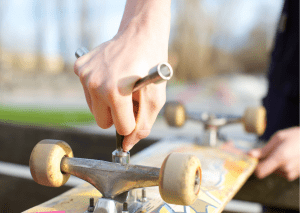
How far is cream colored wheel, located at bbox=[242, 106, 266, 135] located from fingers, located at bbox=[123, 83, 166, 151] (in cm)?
80

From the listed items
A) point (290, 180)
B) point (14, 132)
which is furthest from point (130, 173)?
point (14, 132)

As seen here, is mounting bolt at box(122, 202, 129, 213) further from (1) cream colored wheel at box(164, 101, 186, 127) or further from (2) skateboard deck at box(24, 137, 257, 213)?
(1) cream colored wheel at box(164, 101, 186, 127)

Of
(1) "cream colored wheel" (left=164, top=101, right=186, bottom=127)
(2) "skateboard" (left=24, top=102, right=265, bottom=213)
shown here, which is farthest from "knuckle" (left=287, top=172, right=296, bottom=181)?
(1) "cream colored wheel" (left=164, top=101, right=186, bottom=127)

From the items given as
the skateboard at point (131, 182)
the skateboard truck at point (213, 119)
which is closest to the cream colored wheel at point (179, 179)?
the skateboard at point (131, 182)

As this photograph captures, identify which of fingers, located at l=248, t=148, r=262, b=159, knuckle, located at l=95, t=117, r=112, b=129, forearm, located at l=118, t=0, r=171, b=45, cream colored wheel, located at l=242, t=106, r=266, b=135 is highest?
forearm, located at l=118, t=0, r=171, b=45

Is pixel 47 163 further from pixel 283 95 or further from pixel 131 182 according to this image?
pixel 283 95

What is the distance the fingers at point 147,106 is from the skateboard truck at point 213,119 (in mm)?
755

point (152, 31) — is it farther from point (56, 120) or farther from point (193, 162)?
point (56, 120)

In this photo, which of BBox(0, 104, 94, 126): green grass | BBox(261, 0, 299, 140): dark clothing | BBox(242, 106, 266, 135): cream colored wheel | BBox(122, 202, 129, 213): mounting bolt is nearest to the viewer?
BBox(122, 202, 129, 213): mounting bolt

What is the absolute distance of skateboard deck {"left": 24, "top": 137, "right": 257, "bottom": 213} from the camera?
2.06 feet

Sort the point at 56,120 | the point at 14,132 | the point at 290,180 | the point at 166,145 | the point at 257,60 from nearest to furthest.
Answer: the point at 290,180 → the point at 166,145 → the point at 14,132 → the point at 56,120 → the point at 257,60

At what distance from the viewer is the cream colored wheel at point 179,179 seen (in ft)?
1.50

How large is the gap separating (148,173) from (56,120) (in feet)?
16.2

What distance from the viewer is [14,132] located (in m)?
2.10
